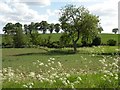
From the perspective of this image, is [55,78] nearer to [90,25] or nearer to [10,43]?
[90,25]

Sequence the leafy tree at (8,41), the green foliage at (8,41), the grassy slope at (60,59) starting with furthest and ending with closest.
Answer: the leafy tree at (8,41), the green foliage at (8,41), the grassy slope at (60,59)

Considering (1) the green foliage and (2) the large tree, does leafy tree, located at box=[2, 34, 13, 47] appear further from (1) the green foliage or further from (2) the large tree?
(2) the large tree

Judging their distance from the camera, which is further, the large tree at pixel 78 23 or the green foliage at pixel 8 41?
the green foliage at pixel 8 41

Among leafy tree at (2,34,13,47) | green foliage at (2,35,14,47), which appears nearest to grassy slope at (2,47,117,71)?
green foliage at (2,35,14,47)

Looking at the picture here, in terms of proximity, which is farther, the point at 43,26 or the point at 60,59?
the point at 43,26

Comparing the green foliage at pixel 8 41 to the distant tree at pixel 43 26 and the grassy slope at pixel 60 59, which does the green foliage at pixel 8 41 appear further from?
the grassy slope at pixel 60 59

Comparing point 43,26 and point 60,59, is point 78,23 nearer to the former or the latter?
point 60,59

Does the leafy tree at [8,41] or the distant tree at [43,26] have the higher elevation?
the distant tree at [43,26]

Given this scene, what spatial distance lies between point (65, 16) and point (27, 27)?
3688 inches

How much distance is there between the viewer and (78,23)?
8338 centimetres

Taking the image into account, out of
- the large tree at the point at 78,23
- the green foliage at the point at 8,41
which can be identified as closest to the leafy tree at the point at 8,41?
the green foliage at the point at 8,41

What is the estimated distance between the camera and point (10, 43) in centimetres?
12488

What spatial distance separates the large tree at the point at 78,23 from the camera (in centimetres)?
8200

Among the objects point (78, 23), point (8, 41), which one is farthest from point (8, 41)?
point (78, 23)
